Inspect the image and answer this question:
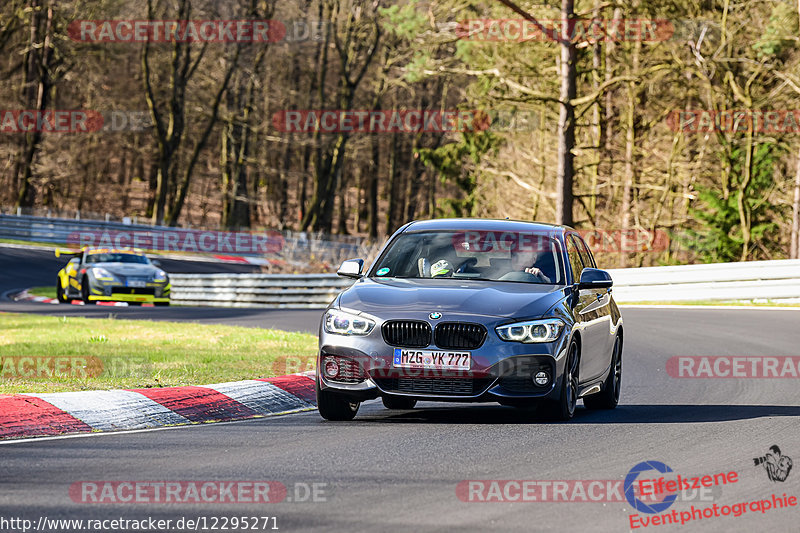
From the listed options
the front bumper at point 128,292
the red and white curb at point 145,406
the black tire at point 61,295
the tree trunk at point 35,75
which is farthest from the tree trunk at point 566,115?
the tree trunk at point 35,75

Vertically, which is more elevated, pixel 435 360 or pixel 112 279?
pixel 435 360

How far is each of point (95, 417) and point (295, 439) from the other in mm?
1563

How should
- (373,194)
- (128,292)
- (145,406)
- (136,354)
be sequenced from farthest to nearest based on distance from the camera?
(373,194) → (128,292) → (136,354) → (145,406)

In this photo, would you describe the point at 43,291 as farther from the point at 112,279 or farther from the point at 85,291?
the point at 112,279

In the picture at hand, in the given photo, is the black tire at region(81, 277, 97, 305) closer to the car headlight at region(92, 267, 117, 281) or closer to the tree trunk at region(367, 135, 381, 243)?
the car headlight at region(92, 267, 117, 281)

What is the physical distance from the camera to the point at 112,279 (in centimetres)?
A: 2917

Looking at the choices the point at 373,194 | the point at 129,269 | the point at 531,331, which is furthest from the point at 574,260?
the point at 373,194

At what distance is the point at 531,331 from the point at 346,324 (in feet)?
4.53

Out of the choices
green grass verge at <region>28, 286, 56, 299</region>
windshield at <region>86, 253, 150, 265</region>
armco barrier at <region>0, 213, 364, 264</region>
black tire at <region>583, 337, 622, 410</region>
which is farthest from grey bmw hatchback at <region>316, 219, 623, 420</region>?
armco barrier at <region>0, 213, 364, 264</region>

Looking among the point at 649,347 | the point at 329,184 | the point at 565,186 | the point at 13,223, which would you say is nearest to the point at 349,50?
the point at 329,184

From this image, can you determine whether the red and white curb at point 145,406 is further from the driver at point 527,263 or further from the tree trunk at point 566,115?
the tree trunk at point 566,115

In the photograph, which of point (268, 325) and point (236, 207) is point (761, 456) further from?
point (236, 207)

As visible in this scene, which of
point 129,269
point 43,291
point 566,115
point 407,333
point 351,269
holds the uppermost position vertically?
point 566,115

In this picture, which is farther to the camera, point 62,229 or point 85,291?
point 62,229
